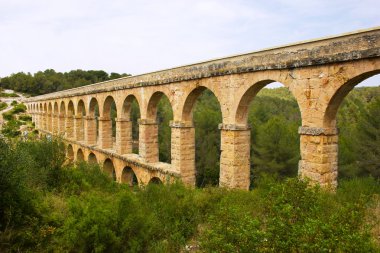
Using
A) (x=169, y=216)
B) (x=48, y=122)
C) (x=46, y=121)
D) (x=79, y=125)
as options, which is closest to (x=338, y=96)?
(x=169, y=216)

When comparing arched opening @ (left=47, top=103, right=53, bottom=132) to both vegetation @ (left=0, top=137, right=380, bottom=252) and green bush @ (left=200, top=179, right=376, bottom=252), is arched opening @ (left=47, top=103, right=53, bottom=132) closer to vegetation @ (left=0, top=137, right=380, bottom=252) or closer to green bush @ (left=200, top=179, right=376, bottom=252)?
vegetation @ (left=0, top=137, right=380, bottom=252)

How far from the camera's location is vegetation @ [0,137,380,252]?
3494 millimetres

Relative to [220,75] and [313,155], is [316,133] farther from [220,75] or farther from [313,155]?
[220,75]

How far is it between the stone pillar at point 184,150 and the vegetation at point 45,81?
52969 millimetres

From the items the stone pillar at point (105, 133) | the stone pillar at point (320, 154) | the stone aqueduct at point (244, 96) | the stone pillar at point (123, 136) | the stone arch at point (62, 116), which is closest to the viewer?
the stone aqueduct at point (244, 96)

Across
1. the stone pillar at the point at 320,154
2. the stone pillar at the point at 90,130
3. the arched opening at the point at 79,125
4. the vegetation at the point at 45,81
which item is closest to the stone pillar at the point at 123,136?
the stone pillar at the point at 90,130

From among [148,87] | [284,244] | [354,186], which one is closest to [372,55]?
[354,186]

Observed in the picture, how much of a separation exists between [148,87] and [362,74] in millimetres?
8521

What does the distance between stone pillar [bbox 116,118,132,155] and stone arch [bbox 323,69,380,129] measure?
413 inches

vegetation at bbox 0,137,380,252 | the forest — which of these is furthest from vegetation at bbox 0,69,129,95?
vegetation at bbox 0,137,380,252

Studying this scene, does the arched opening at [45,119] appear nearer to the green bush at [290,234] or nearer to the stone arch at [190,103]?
the stone arch at [190,103]

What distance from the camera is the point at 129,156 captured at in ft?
49.1

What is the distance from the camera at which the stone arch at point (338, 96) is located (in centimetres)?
647

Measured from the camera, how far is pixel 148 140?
13672mm
